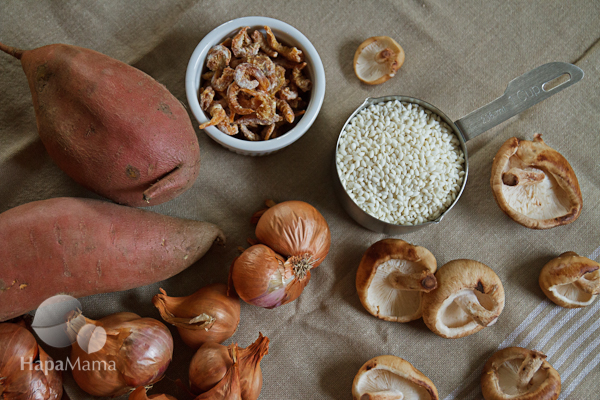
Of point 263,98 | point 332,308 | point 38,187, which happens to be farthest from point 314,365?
point 38,187

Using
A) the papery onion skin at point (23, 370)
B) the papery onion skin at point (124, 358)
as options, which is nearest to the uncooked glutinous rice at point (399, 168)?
the papery onion skin at point (124, 358)

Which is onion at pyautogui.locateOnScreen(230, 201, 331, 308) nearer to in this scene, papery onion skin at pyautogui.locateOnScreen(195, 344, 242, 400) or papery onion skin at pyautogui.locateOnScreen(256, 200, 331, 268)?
papery onion skin at pyautogui.locateOnScreen(256, 200, 331, 268)

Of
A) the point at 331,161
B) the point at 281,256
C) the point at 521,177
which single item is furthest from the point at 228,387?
the point at 521,177

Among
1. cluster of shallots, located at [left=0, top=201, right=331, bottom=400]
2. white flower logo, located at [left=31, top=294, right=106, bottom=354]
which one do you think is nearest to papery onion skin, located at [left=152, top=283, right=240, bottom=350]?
cluster of shallots, located at [left=0, top=201, right=331, bottom=400]

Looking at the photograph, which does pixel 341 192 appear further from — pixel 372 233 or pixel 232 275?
pixel 232 275

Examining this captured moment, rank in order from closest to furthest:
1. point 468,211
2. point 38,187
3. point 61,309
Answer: point 61,309
point 38,187
point 468,211

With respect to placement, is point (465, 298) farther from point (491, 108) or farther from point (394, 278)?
point (491, 108)

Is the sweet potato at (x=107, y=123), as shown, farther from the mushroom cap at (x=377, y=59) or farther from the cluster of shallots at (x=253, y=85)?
the mushroom cap at (x=377, y=59)
